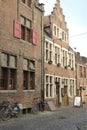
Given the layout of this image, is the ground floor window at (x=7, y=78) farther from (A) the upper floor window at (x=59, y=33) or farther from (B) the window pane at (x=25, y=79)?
(A) the upper floor window at (x=59, y=33)

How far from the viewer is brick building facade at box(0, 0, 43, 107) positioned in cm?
2116

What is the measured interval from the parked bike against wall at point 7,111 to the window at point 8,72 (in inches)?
49.8

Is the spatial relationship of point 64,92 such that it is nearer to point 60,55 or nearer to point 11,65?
point 60,55

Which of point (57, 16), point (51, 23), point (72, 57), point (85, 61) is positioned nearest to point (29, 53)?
point (51, 23)

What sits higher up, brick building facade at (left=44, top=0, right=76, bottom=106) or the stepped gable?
the stepped gable

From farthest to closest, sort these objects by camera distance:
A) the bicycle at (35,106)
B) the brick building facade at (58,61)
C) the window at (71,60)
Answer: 1. the window at (71,60)
2. the brick building facade at (58,61)
3. the bicycle at (35,106)

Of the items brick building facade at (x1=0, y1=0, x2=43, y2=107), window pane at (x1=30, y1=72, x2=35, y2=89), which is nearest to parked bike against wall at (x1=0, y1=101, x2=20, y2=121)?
brick building facade at (x1=0, y1=0, x2=43, y2=107)

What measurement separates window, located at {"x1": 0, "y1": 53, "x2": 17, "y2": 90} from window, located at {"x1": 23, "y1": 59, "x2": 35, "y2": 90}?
5.60 ft

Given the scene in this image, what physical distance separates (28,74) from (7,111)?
17.4 ft

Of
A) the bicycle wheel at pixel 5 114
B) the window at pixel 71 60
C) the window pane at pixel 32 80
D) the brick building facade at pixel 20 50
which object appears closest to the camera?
the bicycle wheel at pixel 5 114

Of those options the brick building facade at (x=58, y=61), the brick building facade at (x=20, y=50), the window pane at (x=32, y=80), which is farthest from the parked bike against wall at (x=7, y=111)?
the brick building facade at (x=58, y=61)

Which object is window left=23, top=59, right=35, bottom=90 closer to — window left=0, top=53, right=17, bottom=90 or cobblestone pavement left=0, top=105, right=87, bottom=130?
window left=0, top=53, right=17, bottom=90

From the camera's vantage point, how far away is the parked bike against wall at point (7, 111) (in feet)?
63.2

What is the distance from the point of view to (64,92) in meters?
33.9
